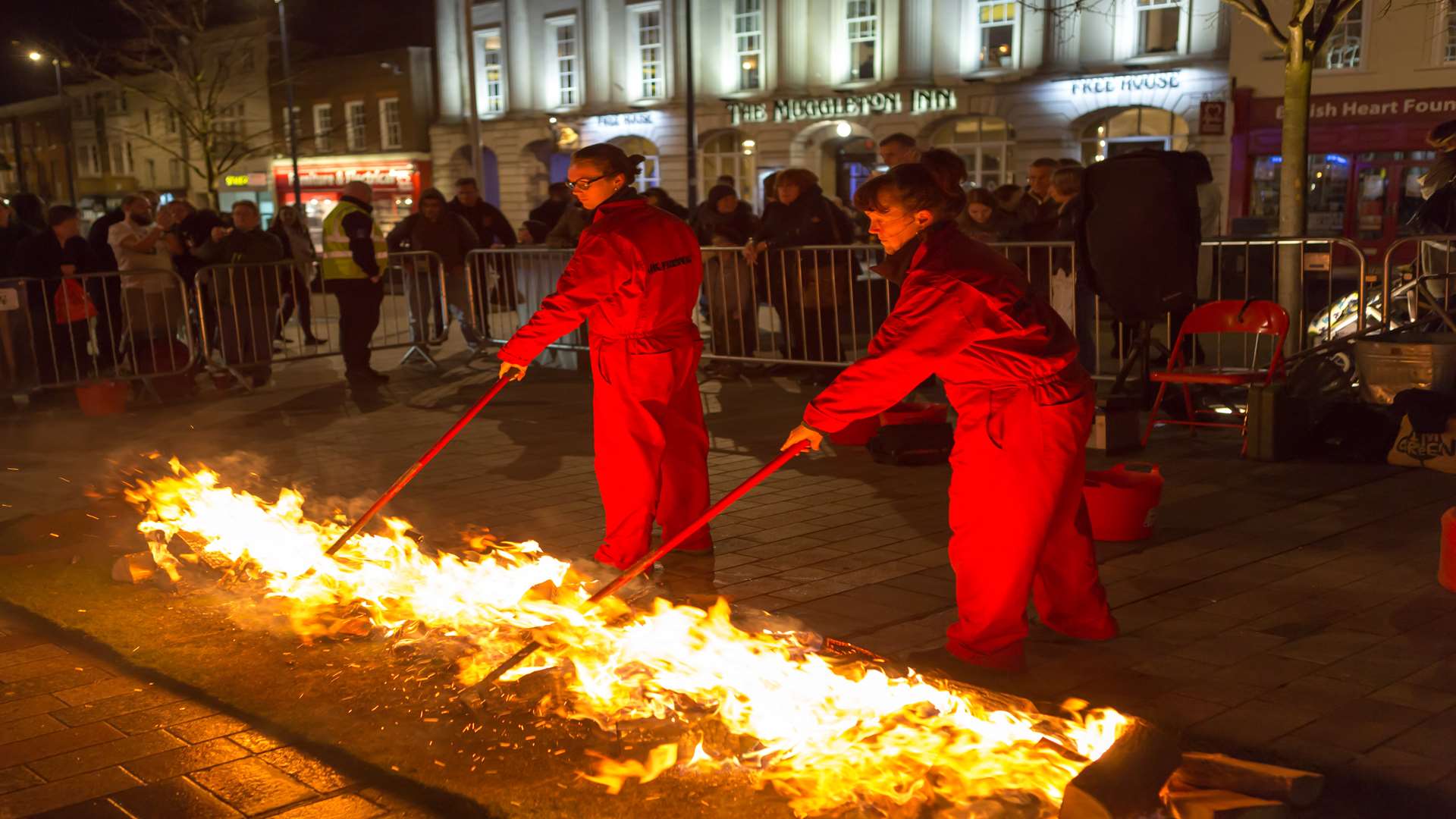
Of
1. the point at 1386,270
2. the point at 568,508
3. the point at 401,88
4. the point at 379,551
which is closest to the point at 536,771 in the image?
the point at 379,551

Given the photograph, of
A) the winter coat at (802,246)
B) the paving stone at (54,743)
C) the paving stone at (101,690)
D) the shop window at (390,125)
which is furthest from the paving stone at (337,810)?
the shop window at (390,125)

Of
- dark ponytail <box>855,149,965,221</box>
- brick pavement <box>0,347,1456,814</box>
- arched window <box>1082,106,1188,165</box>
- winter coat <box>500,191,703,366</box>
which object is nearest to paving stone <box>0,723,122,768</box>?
brick pavement <box>0,347,1456,814</box>

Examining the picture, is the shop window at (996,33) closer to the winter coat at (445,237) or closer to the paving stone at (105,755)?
the winter coat at (445,237)

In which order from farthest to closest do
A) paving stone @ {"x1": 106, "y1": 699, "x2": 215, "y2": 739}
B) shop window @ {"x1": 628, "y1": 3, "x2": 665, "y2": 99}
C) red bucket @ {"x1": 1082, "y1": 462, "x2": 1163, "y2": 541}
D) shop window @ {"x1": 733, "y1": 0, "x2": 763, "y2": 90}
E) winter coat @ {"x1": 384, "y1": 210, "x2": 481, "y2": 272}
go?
1. shop window @ {"x1": 628, "y1": 3, "x2": 665, "y2": 99}
2. shop window @ {"x1": 733, "y1": 0, "x2": 763, "y2": 90}
3. winter coat @ {"x1": 384, "y1": 210, "x2": 481, "y2": 272}
4. red bucket @ {"x1": 1082, "y1": 462, "x2": 1163, "y2": 541}
5. paving stone @ {"x1": 106, "y1": 699, "x2": 215, "y2": 739}

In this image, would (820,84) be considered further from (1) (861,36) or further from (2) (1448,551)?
(2) (1448,551)

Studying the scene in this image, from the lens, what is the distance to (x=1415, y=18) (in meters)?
26.1

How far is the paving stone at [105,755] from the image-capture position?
4.20m

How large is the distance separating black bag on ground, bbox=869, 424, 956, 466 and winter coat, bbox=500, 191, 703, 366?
274cm

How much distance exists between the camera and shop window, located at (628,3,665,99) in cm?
4091

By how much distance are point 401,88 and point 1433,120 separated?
34.3m

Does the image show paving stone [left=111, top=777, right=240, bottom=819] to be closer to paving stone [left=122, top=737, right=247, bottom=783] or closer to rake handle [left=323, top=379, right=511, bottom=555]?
paving stone [left=122, top=737, right=247, bottom=783]

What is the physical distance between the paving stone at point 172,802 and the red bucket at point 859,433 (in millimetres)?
5701

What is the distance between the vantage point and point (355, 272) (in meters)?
13.2

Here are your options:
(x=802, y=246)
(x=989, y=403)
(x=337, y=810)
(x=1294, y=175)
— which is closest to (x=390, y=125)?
(x=802, y=246)
